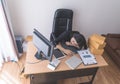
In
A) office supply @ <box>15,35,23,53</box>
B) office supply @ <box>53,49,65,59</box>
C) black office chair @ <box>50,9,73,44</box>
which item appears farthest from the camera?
office supply @ <box>15,35,23,53</box>

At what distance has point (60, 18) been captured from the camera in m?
2.66

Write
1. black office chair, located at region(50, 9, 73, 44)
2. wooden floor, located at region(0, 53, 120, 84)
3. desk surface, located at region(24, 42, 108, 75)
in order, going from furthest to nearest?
black office chair, located at region(50, 9, 73, 44) → wooden floor, located at region(0, 53, 120, 84) → desk surface, located at region(24, 42, 108, 75)

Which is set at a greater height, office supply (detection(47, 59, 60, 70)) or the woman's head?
the woman's head

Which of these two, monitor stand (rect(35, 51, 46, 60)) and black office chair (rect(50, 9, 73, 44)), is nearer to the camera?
monitor stand (rect(35, 51, 46, 60))

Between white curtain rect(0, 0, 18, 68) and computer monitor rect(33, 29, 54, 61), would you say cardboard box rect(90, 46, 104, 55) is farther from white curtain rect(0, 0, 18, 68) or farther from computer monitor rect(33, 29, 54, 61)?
white curtain rect(0, 0, 18, 68)

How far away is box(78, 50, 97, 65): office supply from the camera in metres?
1.90

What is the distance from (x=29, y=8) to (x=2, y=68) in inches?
53.1

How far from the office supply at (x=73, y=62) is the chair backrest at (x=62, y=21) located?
0.94 metres

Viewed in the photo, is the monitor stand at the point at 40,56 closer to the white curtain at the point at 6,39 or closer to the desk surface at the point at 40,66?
the desk surface at the point at 40,66

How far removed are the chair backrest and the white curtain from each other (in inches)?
35.3

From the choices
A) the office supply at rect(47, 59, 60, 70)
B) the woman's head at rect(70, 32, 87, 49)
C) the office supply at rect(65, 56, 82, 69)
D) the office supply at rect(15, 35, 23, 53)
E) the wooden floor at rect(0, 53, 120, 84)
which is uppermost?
the woman's head at rect(70, 32, 87, 49)

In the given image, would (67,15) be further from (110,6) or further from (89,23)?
(110,6)

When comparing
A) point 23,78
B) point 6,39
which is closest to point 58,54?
point 23,78

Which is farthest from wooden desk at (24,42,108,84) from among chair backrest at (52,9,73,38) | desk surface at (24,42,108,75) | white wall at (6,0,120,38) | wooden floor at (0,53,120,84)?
white wall at (6,0,120,38)
